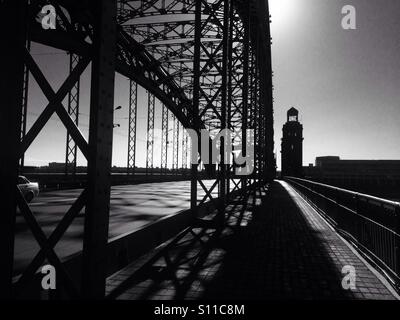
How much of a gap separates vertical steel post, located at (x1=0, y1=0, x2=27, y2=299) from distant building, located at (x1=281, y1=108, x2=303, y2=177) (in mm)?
61668

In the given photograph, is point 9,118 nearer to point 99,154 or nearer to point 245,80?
point 99,154

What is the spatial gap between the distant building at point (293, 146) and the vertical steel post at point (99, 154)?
61238 mm

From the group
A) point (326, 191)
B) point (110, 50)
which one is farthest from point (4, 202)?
point (326, 191)

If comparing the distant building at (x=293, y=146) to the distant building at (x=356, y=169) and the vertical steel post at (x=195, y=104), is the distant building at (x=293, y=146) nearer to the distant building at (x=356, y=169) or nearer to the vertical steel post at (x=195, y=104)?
the vertical steel post at (x=195, y=104)

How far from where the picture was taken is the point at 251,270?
523 cm

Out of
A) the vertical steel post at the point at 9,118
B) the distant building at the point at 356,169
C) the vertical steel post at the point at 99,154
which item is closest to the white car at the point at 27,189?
the vertical steel post at the point at 9,118

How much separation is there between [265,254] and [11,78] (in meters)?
5.42

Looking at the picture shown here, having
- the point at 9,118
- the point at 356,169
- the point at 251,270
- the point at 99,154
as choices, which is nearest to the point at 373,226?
the point at 251,270

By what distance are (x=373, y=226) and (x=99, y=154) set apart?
5.75 meters

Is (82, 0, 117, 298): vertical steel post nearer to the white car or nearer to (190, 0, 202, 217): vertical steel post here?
(190, 0, 202, 217): vertical steel post

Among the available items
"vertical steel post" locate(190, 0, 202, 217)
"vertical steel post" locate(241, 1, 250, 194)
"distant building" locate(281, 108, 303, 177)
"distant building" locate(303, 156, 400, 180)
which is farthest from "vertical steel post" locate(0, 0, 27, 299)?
"distant building" locate(303, 156, 400, 180)

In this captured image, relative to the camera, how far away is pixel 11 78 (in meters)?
2.60

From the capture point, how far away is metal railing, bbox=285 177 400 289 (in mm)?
4840

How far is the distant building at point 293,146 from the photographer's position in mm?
61281
